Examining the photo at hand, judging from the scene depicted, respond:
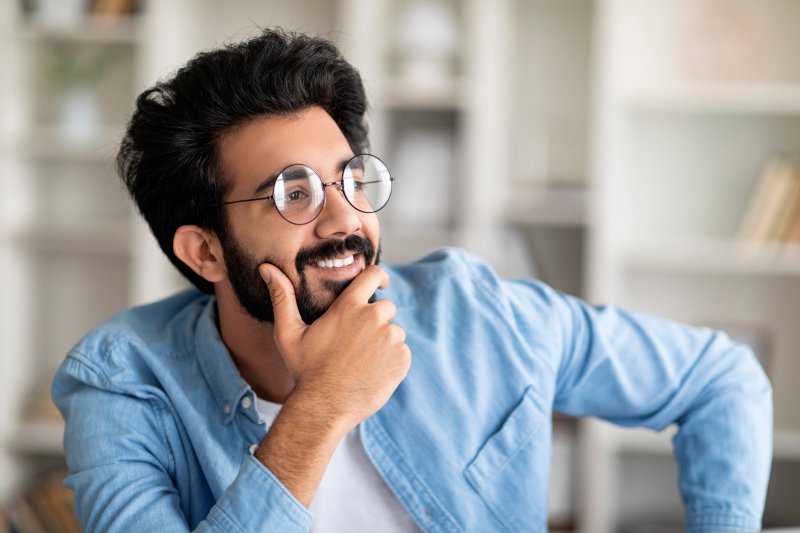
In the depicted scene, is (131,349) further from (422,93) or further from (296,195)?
(422,93)

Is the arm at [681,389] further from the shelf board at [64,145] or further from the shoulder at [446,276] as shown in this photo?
the shelf board at [64,145]

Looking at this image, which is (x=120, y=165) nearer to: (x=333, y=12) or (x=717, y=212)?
(x=333, y=12)

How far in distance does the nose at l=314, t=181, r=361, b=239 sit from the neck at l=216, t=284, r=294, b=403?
0.21 m

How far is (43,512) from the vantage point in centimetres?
290

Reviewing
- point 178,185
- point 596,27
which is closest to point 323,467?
point 178,185

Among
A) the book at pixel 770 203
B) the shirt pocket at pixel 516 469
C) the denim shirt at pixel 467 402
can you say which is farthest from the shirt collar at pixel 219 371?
the book at pixel 770 203

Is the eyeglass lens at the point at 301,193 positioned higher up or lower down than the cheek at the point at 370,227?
higher up

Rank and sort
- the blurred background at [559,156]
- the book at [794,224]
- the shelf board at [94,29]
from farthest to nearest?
the shelf board at [94,29]
the blurred background at [559,156]
the book at [794,224]

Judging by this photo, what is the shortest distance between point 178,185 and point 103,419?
0.40 metres

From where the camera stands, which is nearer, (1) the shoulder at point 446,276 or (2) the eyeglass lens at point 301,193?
(2) the eyeglass lens at point 301,193

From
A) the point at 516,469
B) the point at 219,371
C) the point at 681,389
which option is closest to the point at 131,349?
the point at 219,371

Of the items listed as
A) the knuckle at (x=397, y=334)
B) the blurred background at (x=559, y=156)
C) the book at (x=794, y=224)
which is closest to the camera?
the knuckle at (x=397, y=334)

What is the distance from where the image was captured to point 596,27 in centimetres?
268

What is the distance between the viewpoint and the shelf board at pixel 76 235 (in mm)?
2980
